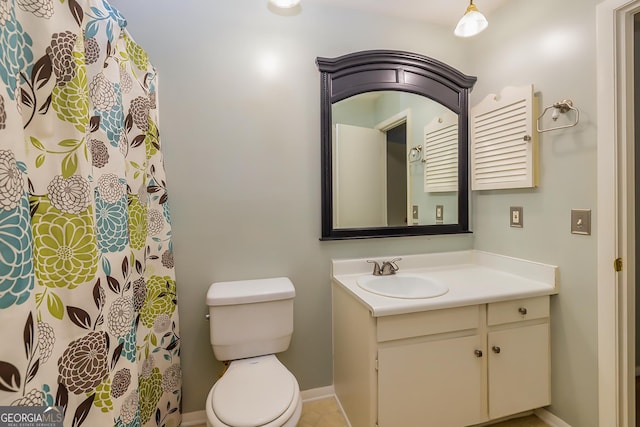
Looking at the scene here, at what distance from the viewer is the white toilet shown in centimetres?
118

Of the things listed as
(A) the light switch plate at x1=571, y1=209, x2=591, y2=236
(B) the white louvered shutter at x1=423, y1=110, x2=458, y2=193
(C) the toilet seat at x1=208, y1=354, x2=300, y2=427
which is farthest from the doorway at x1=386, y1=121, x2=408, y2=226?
(C) the toilet seat at x1=208, y1=354, x2=300, y2=427

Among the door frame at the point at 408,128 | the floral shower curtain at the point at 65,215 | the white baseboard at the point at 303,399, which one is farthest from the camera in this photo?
the door frame at the point at 408,128

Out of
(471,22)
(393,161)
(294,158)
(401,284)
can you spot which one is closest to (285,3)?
(294,158)

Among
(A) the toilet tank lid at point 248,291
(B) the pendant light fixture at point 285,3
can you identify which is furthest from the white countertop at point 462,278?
(B) the pendant light fixture at point 285,3

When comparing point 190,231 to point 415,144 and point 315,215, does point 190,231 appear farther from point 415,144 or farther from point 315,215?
point 415,144

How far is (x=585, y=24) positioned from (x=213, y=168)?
2.03m

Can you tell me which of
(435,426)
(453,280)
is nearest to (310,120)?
(453,280)

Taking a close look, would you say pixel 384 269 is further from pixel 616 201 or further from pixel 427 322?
pixel 616 201

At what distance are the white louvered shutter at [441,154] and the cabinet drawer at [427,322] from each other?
887mm

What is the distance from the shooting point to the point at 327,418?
1613mm

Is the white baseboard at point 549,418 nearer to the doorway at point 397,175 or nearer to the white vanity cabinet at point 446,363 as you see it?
the white vanity cabinet at point 446,363

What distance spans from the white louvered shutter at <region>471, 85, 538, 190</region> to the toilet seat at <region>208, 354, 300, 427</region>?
5.49 feet

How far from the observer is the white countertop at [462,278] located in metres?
1.27

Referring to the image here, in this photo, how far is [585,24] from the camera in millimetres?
1330
